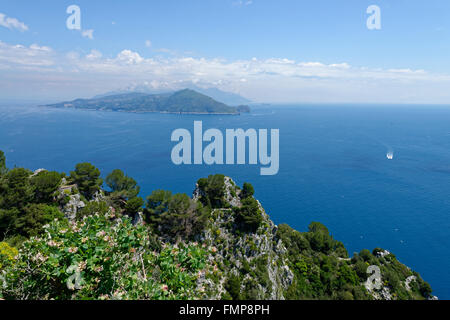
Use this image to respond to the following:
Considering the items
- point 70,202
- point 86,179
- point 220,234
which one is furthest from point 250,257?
point 86,179

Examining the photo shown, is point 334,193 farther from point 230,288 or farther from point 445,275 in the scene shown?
point 230,288

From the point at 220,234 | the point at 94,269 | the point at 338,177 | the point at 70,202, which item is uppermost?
the point at 94,269

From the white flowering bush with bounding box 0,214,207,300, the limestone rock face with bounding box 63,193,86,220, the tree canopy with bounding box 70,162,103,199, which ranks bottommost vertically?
the limestone rock face with bounding box 63,193,86,220

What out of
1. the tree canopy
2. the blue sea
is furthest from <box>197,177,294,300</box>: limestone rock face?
the blue sea

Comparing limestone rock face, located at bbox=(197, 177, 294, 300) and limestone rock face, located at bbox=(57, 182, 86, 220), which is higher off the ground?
limestone rock face, located at bbox=(57, 182, 86, 220)

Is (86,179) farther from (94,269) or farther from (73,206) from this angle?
(94,269)

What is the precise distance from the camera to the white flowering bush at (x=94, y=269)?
20.4ft

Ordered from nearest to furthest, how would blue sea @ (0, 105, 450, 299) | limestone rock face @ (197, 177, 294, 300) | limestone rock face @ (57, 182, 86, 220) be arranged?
limestone rock face @ (197, 177, 294, 300), limestone rock face @ (57, 182, 86, 220), blue sea @ (0, 105, 450, 299)

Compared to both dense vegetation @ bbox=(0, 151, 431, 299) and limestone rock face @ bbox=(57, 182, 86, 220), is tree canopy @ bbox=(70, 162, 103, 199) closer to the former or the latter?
dense vegetation @ bbox=(0, 151, 431, 299)

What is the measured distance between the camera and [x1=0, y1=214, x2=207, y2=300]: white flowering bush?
20.4 ft

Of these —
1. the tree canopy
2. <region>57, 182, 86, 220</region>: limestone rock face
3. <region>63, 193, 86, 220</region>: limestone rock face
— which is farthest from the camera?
the tree canopy

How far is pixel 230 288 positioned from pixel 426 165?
10920cm

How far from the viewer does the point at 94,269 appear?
20.9 feet
